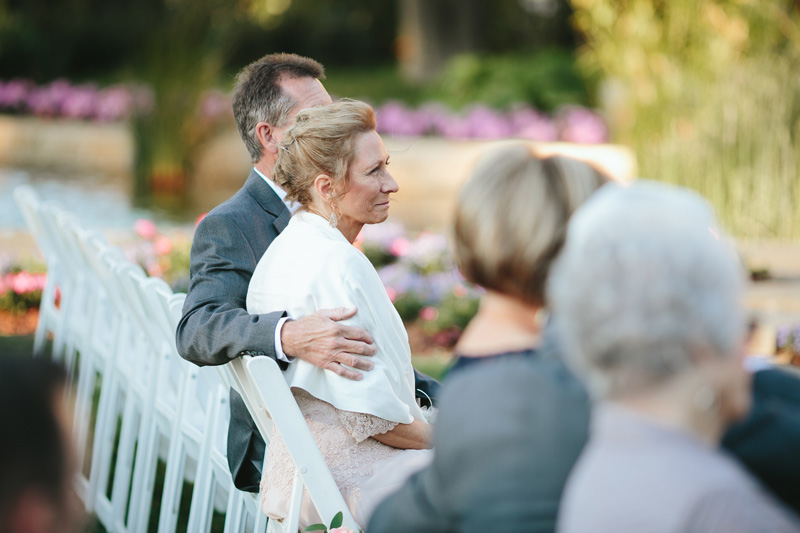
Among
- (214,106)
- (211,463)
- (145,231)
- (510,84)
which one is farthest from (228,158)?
(211,463)

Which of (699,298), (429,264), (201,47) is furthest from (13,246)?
(699,298)

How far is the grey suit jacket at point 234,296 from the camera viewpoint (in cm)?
258

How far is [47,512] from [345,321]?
119cm

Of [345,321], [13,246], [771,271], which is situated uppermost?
[345,321]

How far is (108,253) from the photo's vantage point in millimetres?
3609

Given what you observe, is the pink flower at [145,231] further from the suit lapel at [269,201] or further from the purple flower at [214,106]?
the purple flower at [214,106]

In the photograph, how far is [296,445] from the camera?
7.43 ft

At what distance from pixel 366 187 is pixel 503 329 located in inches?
44.5

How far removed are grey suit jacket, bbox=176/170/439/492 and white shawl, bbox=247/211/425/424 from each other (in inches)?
3.4

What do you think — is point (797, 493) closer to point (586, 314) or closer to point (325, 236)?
point (586, 314)

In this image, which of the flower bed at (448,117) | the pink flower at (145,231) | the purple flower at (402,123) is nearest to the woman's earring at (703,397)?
the pink flower at (145,231)

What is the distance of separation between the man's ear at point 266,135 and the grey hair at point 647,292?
6.66 ft

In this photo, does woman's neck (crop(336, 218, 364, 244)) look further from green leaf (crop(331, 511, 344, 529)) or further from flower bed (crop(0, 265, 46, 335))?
flower bed (crop(0, 265, 46, 335))

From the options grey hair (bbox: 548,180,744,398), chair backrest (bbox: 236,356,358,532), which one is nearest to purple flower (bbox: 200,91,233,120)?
chair backrest (bbox: 236,356,358,532)
